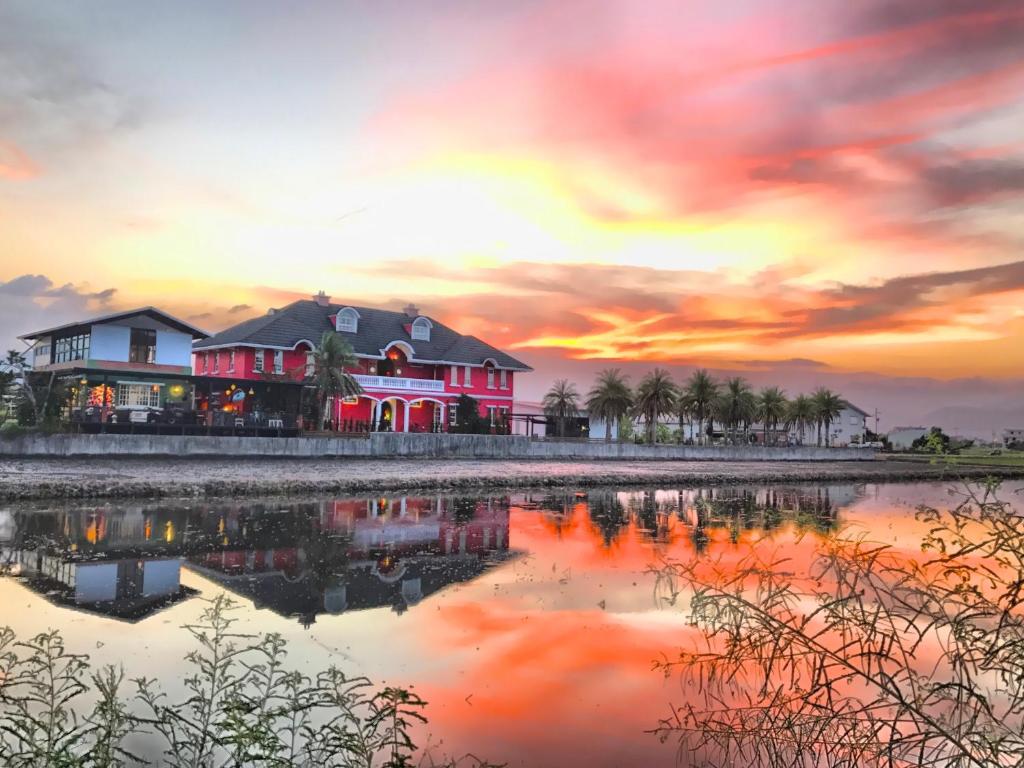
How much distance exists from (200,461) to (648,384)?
55226 millimetres

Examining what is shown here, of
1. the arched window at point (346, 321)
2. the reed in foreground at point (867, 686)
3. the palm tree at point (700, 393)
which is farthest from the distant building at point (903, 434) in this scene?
the reed in foreground at point (867, 686)

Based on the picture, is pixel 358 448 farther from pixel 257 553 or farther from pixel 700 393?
pixel 700 393

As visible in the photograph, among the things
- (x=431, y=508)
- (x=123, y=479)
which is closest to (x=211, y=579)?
(x=431, y=508)

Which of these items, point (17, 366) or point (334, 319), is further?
point (334, 319)

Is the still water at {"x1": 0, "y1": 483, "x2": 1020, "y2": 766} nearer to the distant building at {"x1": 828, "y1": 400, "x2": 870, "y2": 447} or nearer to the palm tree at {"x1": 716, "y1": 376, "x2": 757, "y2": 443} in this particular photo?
the palm tree at {"x1": 716, "y1": 376, "x2": 757, "y2": 443}

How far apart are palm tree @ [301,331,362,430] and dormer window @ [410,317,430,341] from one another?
1532 cm

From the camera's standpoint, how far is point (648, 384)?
84.9 m

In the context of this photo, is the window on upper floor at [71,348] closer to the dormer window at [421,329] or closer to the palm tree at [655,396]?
the dormer window at [421,329]

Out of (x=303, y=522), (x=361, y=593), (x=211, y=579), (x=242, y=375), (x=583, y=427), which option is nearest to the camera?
(x=361, y=593)

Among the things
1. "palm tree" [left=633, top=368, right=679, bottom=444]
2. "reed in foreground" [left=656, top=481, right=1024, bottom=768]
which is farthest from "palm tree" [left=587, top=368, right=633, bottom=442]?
"reed in foreground" [left=656, top=481, right=1024, bottom=768]

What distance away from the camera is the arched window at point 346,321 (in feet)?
212

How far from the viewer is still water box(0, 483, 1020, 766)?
26.5ft

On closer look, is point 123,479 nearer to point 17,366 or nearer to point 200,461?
point 200,461

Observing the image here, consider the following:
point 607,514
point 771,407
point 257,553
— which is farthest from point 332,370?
point 771,407
